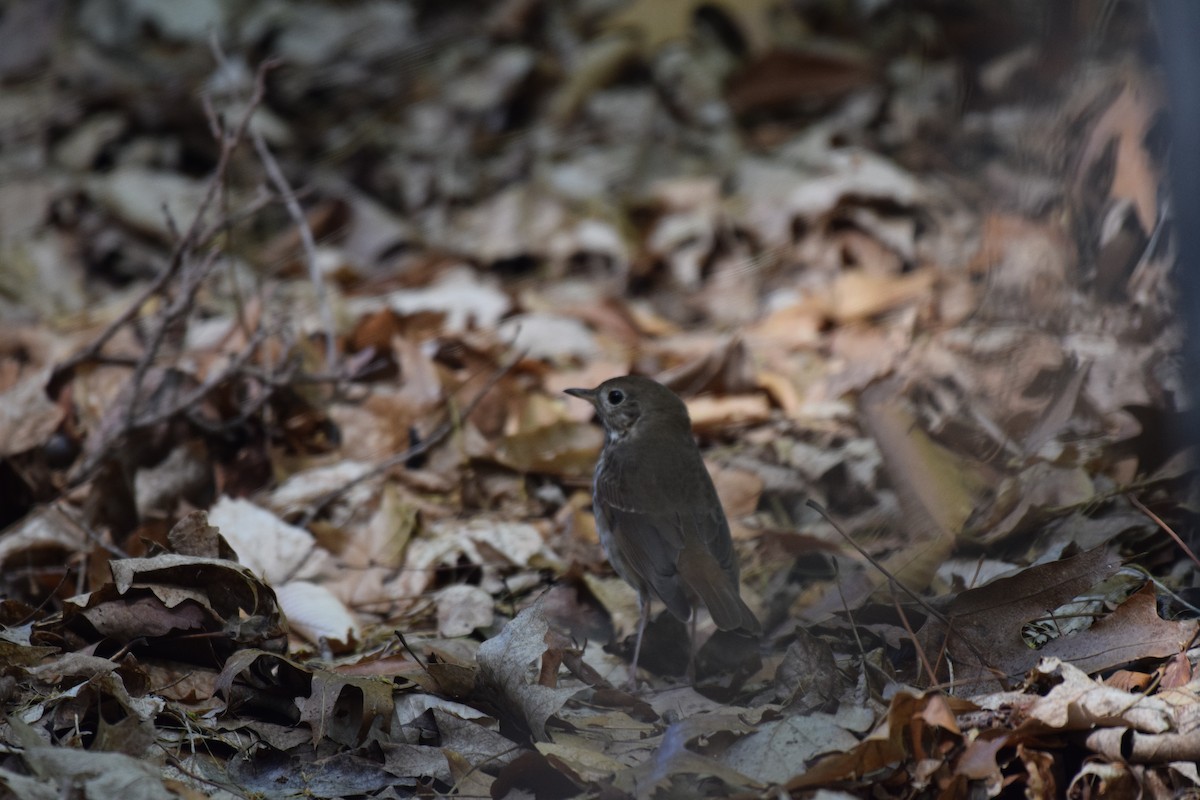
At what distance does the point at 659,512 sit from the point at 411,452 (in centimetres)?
132

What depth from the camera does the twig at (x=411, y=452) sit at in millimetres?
4914

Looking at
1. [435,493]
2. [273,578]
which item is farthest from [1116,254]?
[273,578]

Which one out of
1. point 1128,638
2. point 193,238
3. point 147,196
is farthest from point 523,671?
point 147,196

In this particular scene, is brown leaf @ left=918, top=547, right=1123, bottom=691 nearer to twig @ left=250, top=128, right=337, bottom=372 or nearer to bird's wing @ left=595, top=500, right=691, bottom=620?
bird's wing @ left=595, top=500, right=691, bottom=620

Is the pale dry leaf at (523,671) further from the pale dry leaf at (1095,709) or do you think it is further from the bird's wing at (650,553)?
the pale dry leaf at (1095,709)

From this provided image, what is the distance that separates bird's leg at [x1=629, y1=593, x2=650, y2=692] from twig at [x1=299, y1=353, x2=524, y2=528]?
1313 millimetres

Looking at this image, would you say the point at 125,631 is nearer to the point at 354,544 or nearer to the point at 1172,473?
the point at 354,544

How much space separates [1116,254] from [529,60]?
17.3 feet

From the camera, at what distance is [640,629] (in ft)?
13.6

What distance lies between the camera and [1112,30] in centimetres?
348

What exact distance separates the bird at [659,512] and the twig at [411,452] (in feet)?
2.27

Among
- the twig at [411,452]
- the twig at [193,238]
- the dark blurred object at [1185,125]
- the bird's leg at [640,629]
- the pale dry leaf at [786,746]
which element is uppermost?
the dark blurred object at [1185,125]

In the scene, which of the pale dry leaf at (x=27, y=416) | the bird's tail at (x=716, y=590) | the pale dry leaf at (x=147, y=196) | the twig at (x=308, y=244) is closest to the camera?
the bird's tail at (x=716, y=590)

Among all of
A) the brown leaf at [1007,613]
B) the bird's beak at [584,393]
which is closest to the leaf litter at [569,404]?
the brown leaf at [1007,613]
